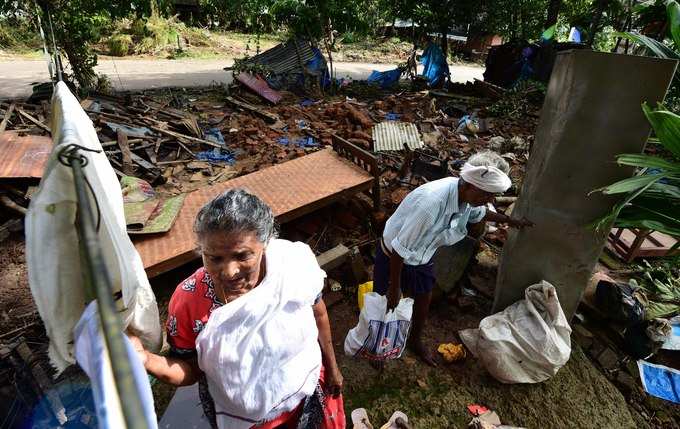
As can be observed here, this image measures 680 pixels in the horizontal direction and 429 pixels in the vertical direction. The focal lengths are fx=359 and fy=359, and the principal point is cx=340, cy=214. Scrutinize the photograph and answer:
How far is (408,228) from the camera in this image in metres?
2.56

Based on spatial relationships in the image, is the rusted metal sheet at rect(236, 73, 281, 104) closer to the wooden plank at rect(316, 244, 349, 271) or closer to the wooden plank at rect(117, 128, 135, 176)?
the wooden plank at rect(117, 128, 135, 176)

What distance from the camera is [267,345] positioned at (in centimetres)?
156

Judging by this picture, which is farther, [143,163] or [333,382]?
[143,163]

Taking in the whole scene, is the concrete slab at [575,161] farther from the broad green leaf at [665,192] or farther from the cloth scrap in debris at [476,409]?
the cloth scrap in debris at [476,409]

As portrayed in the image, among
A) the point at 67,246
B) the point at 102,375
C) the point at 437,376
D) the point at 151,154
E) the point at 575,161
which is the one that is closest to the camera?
the point at 102,375

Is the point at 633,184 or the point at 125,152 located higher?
the point at 633,184

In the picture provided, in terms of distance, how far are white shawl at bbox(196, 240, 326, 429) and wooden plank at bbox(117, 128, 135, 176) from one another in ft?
16.4

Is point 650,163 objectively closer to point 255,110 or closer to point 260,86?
point 255,110

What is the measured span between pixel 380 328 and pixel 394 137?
5.55 m

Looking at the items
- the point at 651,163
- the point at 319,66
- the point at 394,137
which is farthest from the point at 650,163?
the point at 319,66

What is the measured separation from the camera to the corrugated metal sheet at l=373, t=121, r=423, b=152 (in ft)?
24.3

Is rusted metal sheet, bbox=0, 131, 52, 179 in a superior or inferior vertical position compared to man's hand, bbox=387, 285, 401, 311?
superior

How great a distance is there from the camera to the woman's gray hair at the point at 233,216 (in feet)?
5.08

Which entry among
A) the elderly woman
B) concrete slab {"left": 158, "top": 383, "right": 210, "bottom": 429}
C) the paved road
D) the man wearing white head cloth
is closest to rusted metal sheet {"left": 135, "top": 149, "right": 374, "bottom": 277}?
concrete slab {"left": 158, "top": 383, "right": 210, "bottom": 429}
